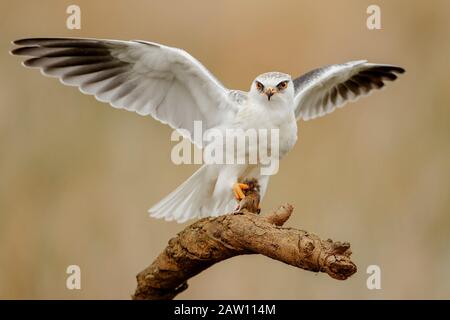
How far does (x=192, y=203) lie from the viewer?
4.01 meters

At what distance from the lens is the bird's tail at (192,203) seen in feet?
12.9

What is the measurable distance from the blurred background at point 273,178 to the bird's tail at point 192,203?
3.59 ft

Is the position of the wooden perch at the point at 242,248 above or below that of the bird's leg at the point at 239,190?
below

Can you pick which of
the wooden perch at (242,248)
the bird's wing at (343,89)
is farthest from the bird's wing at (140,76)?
the bird's wing at (343,89)

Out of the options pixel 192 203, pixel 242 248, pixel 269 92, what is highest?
pixel 269 92

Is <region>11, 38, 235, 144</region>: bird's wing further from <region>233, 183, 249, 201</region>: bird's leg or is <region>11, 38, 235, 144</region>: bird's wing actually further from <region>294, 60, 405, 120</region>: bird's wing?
<region>294, 60, 405, 120</region>: bird's wing

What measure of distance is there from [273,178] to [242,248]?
2395 mm

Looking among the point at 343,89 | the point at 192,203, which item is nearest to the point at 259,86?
the point at 192,203

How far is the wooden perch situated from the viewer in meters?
2.60

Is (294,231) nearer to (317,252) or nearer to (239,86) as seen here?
(317,252)

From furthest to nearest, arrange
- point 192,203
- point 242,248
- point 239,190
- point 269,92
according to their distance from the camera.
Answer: point 192,203 < point 239,190 < point 269,92 < point 242,248

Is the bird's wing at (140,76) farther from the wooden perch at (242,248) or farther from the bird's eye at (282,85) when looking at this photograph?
the wooden perch at (242,248)

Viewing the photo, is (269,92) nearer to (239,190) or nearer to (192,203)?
(239,190)

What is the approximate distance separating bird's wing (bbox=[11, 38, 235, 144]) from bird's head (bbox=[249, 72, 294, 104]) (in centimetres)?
21
